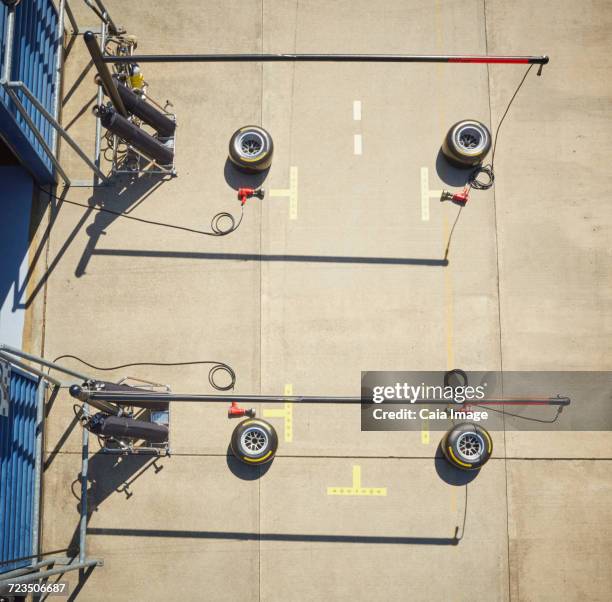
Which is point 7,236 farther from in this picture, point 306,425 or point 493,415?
point 493,415

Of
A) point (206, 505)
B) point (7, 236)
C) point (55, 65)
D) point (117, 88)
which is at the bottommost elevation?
point (206, 505)

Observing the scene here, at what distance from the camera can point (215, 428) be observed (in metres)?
10.1

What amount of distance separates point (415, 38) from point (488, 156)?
2.87 m

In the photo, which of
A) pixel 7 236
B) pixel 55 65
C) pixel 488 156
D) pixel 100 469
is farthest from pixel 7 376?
pixel 488 156

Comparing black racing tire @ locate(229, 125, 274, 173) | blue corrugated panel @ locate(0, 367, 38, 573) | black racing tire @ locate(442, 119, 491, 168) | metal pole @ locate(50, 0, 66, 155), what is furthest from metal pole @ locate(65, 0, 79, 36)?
black racing tire @ locate(442, 119, 491, 168)

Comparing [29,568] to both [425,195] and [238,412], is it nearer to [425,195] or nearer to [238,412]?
[238,412]

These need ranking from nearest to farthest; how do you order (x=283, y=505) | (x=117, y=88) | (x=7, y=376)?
(x=7, y=376), (x=117, y=88), (x=283, y=505)

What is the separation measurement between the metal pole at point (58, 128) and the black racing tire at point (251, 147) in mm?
2550

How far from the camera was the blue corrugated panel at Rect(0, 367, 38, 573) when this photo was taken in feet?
29.3

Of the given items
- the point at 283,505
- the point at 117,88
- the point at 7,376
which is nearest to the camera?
the point at 7,376

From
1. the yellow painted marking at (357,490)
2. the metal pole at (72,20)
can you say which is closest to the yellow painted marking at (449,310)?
the yellow painted marking at (357,490)

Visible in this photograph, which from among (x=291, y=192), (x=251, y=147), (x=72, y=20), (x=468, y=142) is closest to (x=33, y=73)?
(x=72, y=20)

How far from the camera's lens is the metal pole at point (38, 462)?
31.6 ft

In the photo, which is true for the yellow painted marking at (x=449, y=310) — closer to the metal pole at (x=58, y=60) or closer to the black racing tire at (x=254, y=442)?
the black racing tire at (x=254, y=442)
